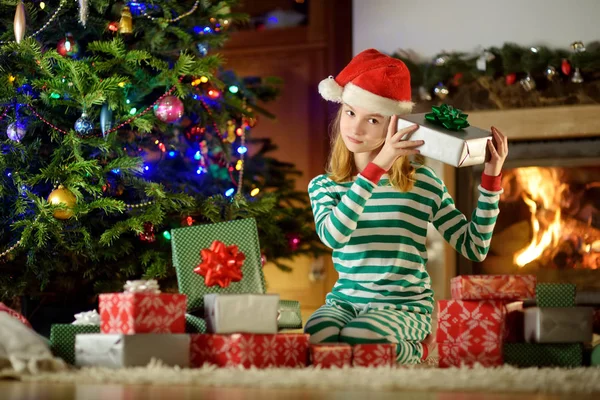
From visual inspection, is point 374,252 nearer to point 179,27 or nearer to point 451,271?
point 179,27

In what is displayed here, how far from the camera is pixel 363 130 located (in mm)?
1810

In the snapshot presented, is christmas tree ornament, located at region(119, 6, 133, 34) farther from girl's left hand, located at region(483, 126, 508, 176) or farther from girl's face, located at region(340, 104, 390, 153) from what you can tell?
girl's left hand, located at region(483, 126, 508, 176)

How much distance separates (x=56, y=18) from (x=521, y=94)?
1.58 m

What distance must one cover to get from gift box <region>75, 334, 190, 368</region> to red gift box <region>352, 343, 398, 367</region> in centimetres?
30

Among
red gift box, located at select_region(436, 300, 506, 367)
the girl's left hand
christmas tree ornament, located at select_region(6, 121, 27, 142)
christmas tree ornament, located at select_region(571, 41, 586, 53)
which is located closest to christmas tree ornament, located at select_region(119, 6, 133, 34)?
christmas tree ornament, located at select_region(6, 121, 27, 142)

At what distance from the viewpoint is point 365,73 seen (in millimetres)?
1819

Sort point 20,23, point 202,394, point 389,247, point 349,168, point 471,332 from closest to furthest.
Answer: point 202,394, point 471,332, point 389,247, point 349,168, point 20,23

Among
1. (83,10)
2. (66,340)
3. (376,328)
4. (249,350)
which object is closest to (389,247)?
(376,328)

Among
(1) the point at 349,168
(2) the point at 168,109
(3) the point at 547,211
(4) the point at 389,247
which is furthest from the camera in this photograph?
(3) the point at 547,211

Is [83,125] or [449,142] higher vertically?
[83,125]

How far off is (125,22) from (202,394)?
1.47 meters

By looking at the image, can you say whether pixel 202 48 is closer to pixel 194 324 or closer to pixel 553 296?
pixel 194 324

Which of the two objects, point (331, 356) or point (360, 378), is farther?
point (331, 356)

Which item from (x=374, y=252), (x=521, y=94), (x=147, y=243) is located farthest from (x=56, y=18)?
(x=521, y=94)
